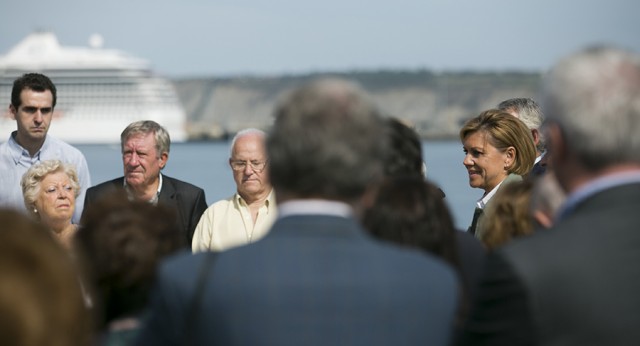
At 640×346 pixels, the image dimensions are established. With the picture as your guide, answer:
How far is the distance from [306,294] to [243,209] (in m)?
3.60

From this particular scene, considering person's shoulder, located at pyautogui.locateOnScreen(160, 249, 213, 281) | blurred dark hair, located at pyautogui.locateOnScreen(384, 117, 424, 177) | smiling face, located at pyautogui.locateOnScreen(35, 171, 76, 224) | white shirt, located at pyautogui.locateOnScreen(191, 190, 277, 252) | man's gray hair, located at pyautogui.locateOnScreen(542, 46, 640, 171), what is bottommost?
white shirt, located at pyautogui.locateOnScreen(191, 190, 277, 252)

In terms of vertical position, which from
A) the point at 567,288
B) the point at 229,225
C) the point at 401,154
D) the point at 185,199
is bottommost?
the point at 229,225

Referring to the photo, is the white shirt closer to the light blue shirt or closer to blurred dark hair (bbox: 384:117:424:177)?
the light blue shirt

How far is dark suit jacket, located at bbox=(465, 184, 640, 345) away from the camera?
2.17m

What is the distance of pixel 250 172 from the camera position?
5680 mm

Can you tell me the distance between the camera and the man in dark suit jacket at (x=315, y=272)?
2.09m

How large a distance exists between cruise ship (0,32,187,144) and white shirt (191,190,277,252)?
70.5 metres

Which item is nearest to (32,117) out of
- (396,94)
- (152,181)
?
(152,181)

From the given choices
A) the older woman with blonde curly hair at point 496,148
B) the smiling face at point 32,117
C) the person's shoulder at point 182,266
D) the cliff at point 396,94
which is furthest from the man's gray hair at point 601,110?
the cliff at point 396,94

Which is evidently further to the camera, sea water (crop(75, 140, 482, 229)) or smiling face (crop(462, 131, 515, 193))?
sea water (crop(75, 140, 482, 229))

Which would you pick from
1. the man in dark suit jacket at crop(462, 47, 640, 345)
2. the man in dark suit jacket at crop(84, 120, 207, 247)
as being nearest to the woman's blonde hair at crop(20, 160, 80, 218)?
the man in dark suit jacket at crop(84, 120, 207, 247)

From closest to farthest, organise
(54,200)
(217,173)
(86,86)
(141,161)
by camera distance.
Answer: (54,200) < (141,161) < (217,173) < (86,86)

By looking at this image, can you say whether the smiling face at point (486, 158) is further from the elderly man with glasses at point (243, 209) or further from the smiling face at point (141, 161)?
the smiling face at point (141, 161)

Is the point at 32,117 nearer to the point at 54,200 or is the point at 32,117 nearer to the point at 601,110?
the point at 54,200
